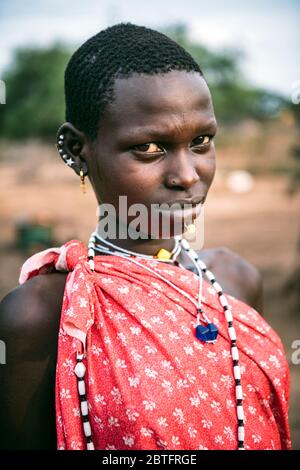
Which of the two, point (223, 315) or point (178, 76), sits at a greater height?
point (178, 76)

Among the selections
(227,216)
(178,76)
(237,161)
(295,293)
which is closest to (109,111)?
(178,76)

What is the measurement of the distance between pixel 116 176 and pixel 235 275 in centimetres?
73

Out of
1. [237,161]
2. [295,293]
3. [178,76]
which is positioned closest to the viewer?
[178,76]

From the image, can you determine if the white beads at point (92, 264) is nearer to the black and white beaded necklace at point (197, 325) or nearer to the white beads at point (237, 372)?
the black and white beaded necklace at point (197, 325)

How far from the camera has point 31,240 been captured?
8.50 meters

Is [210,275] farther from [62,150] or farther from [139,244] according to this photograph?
[62,150]

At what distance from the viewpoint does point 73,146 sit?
172 centimetres

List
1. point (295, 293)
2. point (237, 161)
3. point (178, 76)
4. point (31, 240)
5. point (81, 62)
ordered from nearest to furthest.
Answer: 1. point (178, 76)
2. point (81, 62)
3. point (295, 293)
4. point (31, 240)
5. point (237, 161)

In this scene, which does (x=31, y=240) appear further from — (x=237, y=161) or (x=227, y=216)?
(x=237, y=161)

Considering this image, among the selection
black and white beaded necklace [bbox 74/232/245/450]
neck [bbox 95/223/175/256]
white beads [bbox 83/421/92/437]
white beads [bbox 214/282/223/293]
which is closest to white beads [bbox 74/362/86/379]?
black and white beaded necklace [bbox 74/232/245/450]

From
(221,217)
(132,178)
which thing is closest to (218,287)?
(132,178)

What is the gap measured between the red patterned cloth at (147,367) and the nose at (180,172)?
30 centimetres

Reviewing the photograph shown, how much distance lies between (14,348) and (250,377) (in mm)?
692

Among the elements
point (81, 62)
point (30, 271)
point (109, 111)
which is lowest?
point (30, 271)
